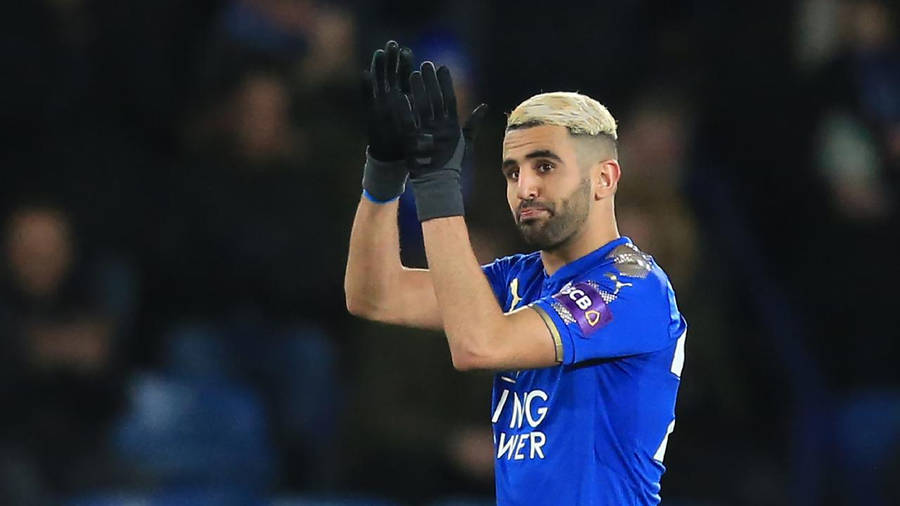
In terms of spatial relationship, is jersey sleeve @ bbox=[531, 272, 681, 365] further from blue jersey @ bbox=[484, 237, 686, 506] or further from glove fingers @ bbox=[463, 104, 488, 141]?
glove fingers @ bbox=[463, 104, 488, 141]

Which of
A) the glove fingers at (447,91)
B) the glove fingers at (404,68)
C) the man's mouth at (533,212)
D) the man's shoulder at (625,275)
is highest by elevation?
the glove fingers at (404,68)

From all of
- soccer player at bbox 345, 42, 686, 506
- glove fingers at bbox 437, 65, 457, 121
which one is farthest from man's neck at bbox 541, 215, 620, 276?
glove fingers at bbox 437, 65, 457, 121

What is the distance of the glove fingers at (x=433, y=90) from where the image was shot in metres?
3.79

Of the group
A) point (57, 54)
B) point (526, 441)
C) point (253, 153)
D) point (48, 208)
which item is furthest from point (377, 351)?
point (526, 441)

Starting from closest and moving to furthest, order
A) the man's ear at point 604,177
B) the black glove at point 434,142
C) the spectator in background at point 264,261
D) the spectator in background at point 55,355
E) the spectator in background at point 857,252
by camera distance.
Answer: the black glove at point 434,142
the man's ear at point 604,177
the spectator in background at point 55,355
the spectator in background at point 264,261
the spectator in background at point 857,252

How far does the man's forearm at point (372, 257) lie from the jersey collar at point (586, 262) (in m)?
0.56

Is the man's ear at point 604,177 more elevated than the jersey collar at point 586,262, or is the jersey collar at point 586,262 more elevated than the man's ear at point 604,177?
the man's ear at point 604,177

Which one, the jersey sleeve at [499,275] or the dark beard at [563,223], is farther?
the jersey sleeve at [499,275]

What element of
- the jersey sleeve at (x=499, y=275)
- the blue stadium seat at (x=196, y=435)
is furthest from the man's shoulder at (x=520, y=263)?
the blue stadium seat at (x=196, y=435)

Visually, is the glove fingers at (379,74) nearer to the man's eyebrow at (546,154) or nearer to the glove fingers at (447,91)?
the glove fingers at (447,91)

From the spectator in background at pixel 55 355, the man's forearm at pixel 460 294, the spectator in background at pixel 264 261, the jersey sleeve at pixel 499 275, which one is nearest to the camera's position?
the man's forearm at pixel 460 294

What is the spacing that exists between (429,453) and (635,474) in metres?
3.36

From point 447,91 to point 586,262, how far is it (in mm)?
606

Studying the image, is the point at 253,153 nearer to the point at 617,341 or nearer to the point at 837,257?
the point at 837,257
